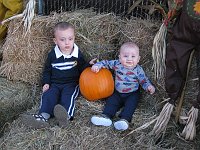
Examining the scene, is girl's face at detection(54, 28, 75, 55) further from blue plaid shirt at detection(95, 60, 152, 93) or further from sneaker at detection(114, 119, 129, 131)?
sneaker at detection(114, 119, 129, 131)

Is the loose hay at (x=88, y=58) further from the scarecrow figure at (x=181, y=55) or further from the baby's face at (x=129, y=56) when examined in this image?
the baby's face at (x=129, y=56)

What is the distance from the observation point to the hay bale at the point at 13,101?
173 inches

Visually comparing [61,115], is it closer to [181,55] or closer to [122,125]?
[122,125]

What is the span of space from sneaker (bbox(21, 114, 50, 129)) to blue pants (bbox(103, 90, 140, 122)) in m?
0.61

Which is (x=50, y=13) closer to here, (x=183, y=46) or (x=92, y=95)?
(x=92, y=95)

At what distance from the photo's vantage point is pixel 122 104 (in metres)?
4.16

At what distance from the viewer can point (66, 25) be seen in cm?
420

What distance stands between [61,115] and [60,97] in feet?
1.61

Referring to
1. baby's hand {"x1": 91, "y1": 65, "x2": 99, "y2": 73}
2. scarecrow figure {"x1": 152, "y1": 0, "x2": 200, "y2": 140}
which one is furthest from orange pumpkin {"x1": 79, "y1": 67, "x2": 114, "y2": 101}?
scarecrow figure {"x1": 152, "y1": 0, "x2": 200, "y2": 140}

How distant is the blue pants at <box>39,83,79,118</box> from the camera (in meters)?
4.04

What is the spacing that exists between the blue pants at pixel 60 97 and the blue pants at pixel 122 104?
0.35 meters

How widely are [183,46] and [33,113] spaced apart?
1636mm

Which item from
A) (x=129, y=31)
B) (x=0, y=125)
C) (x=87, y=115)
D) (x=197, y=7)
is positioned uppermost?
(x=197, y=7)

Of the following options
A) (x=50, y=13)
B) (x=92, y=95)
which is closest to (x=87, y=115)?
(x=92, y=95)
